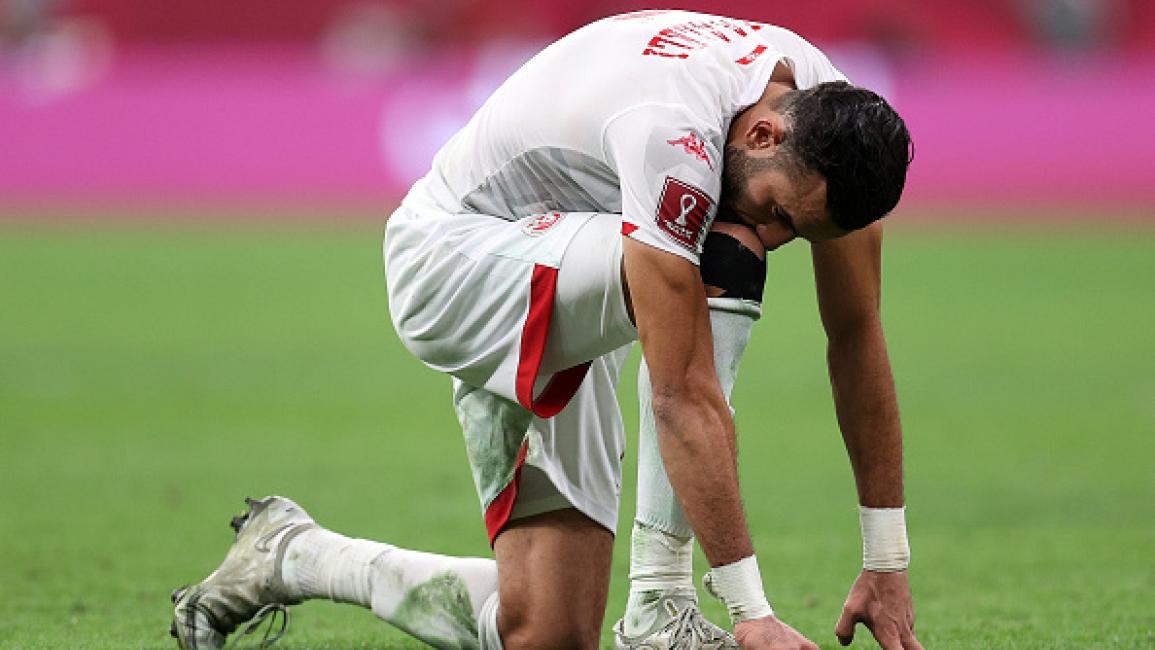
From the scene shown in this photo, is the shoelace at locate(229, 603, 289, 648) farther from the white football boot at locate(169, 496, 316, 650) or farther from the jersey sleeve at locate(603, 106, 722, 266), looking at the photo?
the jersey sleeve at locate(603, 106, 722, 266)

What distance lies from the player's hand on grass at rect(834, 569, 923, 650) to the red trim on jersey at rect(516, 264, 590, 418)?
0.81 metres

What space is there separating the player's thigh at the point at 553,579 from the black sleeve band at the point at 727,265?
3.29 ft

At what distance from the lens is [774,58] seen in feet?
12.5

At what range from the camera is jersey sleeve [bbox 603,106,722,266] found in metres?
3.48

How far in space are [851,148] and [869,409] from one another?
2.85 ft

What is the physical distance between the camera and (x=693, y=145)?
3.54m

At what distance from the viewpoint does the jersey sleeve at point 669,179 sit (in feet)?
11.4

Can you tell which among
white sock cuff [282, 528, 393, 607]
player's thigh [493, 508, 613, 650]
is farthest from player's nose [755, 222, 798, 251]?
white sock cuff [282, 528, 393, 607]

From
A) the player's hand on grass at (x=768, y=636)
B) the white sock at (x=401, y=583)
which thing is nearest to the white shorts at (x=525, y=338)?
the white sock at (x=401, y=583)

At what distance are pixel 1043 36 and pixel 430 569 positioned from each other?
19.4m

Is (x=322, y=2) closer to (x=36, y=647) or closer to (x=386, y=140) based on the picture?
(x=386, y=140)

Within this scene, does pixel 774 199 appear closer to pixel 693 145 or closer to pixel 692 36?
pixel 693 145

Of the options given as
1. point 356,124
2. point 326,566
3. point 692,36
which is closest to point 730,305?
point 692,36

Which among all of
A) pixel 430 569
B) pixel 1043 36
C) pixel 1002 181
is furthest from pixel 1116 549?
pixel 1043 36
